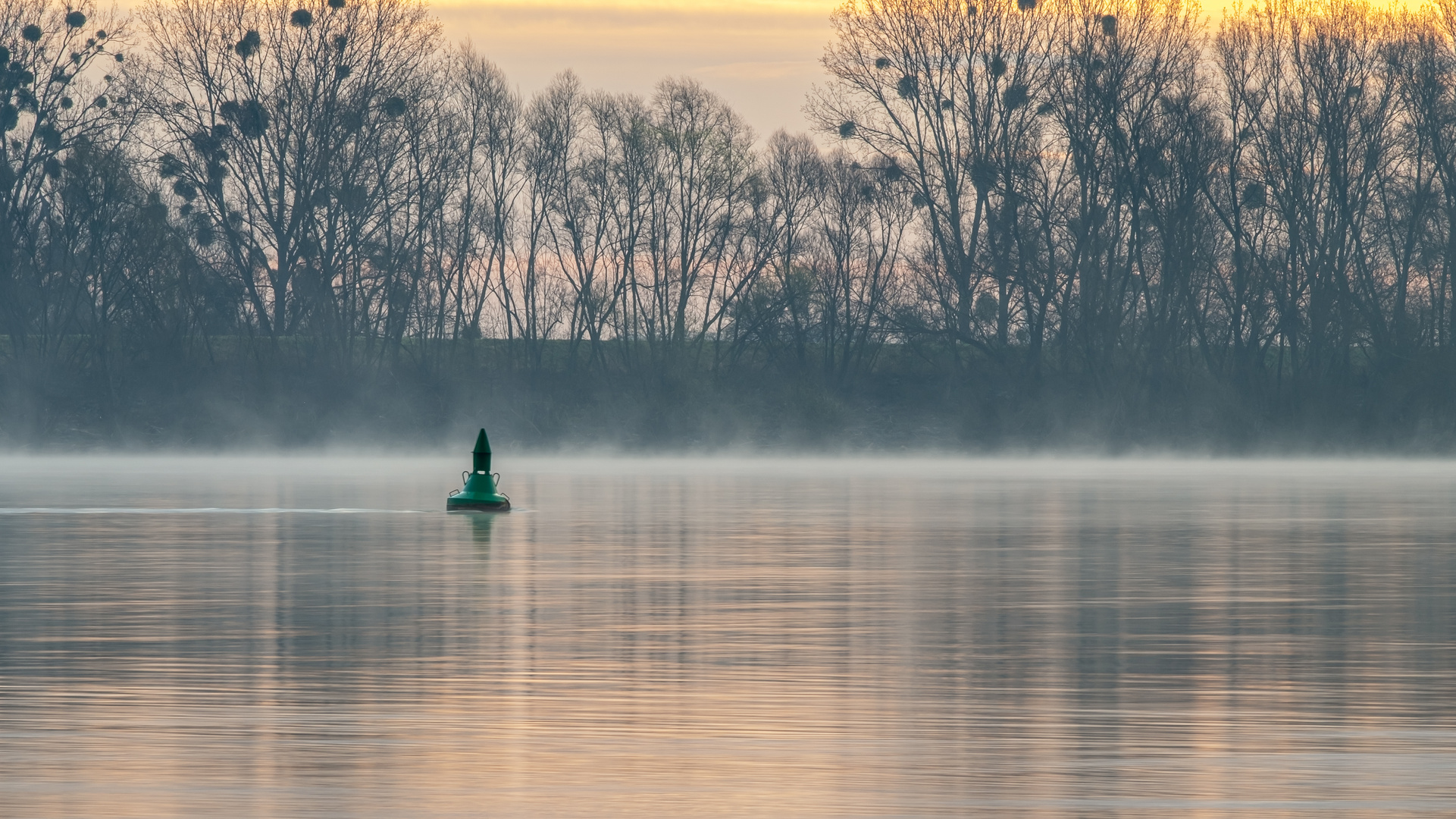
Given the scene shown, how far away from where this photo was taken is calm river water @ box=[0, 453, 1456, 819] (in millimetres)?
8203

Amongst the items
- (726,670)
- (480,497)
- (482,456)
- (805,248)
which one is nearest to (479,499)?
(480,497)

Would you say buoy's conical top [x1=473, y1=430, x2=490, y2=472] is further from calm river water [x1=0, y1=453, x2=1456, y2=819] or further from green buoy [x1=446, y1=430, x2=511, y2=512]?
calm river water [x1=0, y1=453, x2=1456, y2=819]

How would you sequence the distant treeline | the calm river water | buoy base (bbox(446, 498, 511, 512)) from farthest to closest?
the distant treeline < buoy base (bbox(446, 498, 511, 512)) < the calm river water

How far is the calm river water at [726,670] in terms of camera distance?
8.20 meters

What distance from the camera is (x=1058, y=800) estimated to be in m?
7.91

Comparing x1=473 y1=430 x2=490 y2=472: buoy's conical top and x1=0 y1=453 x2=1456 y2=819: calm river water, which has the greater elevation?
x1=473 y1=430 x2=490 y2=472: buoy's conical top

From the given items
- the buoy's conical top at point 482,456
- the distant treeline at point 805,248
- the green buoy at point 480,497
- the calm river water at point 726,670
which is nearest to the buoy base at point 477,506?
the green buoy at point 480,497

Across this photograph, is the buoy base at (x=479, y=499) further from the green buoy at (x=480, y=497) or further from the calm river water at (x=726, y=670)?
the calm river water at (x=726, y=670)

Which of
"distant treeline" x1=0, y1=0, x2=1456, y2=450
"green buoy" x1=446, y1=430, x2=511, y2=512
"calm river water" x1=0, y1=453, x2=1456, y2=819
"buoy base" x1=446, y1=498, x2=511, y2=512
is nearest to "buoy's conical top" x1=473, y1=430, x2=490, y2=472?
"green buoy" x1=446, y1=430, x2=511, y2=512

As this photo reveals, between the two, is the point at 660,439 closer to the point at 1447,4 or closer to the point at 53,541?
the point at 1447,4

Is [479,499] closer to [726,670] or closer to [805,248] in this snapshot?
[726,670]

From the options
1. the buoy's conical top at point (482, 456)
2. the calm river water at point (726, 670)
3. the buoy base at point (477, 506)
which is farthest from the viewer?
the buoy's conical top at point (482, 456)

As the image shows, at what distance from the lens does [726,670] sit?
11.9m

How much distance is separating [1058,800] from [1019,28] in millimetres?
70555
